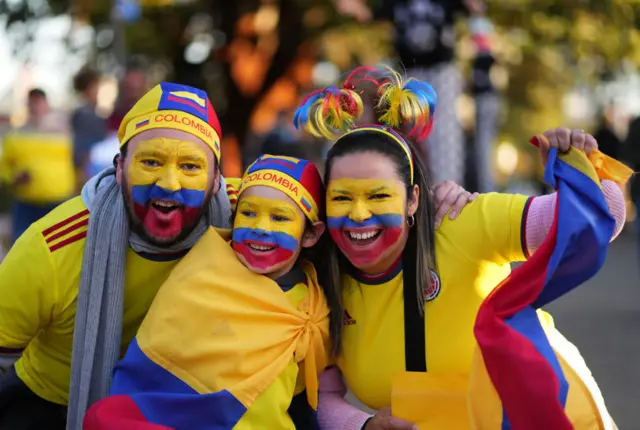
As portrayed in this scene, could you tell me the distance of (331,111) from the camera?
134 inches

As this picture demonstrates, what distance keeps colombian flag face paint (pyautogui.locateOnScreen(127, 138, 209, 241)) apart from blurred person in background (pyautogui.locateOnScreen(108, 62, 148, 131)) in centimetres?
378

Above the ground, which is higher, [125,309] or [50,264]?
[50,264]

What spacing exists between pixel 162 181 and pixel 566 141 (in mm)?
1322

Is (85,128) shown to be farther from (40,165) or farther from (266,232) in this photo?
(266,232)

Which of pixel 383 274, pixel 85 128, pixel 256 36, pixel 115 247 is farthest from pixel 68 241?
pixel 256 36

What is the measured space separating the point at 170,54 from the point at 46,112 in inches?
397

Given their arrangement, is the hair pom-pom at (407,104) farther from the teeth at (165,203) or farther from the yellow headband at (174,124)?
the teeth at (165,203)

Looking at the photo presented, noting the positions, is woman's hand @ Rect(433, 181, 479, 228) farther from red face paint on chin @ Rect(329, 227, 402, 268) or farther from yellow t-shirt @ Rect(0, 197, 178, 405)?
yellow t-shirt @ Rect(0, 197, 178, 405)

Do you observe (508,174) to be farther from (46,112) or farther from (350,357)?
(350,357)

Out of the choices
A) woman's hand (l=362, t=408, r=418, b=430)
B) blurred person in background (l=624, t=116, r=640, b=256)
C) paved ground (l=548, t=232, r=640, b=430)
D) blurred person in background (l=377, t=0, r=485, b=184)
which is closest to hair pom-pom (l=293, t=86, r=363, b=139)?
woman's hand (l=362, t=408, r=418, b=430)

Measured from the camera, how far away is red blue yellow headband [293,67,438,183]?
3359 millimetres

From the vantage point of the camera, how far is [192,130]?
10.8ft

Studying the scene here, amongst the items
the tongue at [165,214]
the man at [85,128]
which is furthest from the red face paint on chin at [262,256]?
the man at [85,128]

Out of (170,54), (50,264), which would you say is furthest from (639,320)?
(170,54)
